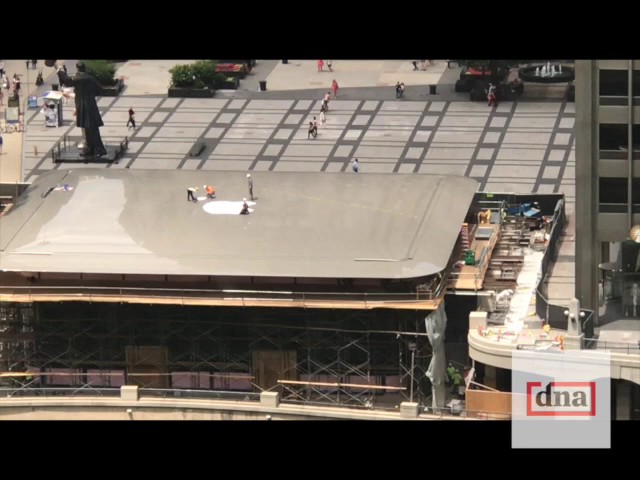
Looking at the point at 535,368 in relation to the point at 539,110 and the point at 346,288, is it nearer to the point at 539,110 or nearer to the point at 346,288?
the point at 346,288

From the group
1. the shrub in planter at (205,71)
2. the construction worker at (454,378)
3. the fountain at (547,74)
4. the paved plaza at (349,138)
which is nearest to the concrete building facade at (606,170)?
the construction worker at (454,378)

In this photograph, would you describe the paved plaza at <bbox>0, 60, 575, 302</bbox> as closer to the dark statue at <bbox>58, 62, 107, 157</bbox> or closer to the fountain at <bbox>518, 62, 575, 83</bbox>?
the dark statue at <bbox>58, 62, 107, 157</bbox>

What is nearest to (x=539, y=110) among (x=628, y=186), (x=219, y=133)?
(x=219, y=133)

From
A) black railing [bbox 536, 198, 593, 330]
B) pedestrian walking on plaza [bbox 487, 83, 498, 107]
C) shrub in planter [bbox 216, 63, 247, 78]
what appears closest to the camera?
black railing [bbox 536, 198, 593, 330]

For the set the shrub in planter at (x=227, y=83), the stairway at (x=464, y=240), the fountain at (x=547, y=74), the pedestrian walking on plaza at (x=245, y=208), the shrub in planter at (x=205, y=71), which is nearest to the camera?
the stairway at (x=464, y=240)

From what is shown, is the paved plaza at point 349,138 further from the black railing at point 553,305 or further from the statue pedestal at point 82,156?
the black railing at point 553,305

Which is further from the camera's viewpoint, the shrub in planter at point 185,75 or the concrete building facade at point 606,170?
the shrub in planter at point 185,75

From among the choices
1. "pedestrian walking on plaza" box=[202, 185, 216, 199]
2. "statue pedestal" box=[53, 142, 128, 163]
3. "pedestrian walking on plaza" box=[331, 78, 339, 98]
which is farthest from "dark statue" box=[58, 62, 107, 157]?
"pedestrian walking on plaza" box=[202, 185, 216, 199]

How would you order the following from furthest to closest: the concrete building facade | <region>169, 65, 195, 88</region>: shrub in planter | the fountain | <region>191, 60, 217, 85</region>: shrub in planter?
<region>169, 65, 195, 88</region>: shrub in planter → <region>191, 60, 217, 85</region>: shrub in planter → the fountain → the concrete building facade

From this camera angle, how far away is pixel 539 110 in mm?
184875

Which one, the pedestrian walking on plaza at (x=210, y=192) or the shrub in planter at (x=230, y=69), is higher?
the shrub in planter at (x=230, y=69)

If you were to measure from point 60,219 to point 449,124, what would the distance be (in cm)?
4461

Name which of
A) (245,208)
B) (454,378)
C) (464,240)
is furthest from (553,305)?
(245,208)

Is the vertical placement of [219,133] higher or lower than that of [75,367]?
higher
